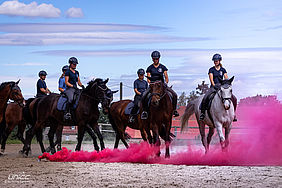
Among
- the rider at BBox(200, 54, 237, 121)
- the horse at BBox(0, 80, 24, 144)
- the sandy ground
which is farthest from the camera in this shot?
the horse at BBox(0, 80, 24, 144)

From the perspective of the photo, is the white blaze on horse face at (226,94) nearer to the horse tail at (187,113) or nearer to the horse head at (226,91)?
the horse head at (226,91)

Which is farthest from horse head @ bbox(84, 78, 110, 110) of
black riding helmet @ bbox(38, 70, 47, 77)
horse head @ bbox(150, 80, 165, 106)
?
black riding helmet @ bbox(38, 70, 47, 77)

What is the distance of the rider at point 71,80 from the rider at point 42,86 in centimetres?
286

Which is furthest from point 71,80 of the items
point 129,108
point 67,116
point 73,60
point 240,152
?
point 240,152

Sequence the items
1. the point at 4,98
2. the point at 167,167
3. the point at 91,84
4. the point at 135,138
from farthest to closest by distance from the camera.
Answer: the point at 135,138, the point at 4,98, the point at 91,84, the point at 167,167

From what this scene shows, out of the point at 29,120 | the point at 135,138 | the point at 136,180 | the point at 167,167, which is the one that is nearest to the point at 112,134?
the point at 135,138

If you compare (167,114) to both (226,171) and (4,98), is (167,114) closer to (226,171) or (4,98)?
(226,171)

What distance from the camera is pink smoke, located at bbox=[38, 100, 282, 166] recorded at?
48.5ft

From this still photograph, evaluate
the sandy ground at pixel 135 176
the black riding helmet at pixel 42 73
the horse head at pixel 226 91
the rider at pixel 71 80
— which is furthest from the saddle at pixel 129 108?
the sandy ground at pixel 135 176

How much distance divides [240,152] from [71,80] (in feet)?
20.0

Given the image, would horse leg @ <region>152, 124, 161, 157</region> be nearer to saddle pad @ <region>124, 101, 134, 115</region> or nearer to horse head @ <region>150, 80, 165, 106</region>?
horse head @ <region>150, 80, 165, 106</region>

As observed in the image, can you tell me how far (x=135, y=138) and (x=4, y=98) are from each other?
708 inches

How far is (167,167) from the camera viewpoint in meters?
13.3

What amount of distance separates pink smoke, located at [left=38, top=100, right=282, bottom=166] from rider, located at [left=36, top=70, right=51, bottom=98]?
4.59 metres
